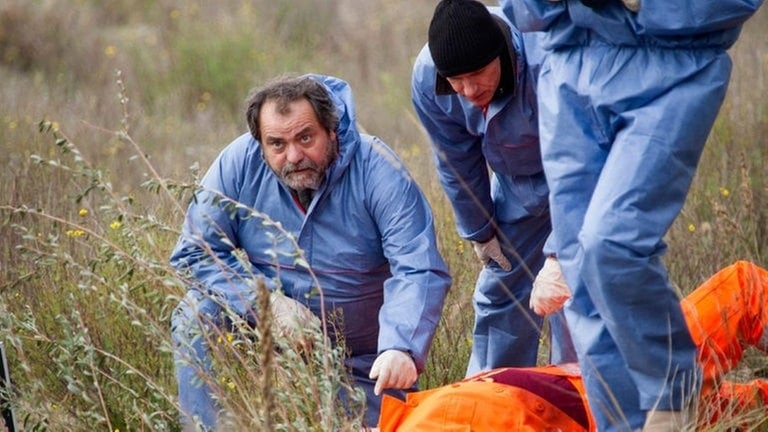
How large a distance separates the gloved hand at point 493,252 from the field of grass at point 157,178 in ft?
1.27

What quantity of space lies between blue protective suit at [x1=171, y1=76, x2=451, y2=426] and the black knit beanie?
0.63m

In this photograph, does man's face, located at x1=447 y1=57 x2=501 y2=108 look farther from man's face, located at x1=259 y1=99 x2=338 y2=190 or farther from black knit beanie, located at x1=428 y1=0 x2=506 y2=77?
man's face, located at x1=259 y1=99 x2=338 y2=190

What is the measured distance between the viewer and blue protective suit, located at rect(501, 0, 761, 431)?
141 inches

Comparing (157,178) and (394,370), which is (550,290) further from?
(157,178)

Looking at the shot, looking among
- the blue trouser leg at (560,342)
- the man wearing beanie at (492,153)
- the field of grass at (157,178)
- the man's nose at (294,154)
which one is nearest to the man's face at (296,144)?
the man's nose at (294,154)

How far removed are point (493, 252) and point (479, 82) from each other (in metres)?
1.01

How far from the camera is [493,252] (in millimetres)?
5293

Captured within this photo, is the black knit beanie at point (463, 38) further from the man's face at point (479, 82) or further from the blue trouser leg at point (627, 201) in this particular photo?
the blue trouser leg at point (627, 201)

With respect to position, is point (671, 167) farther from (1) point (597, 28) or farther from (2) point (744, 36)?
(2) point (744, 36)

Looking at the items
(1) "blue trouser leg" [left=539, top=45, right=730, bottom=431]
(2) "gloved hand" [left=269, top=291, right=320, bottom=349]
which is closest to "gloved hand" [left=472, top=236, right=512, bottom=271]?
(2) "gloved hand" [left=269, top=291, right=320, bottom=349]

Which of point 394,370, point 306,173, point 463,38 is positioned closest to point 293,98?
point 306,173

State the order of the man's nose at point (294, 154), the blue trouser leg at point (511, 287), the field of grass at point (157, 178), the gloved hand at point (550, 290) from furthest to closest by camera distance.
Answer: the blue trouser leg at point (511, 287), the man's nose at point (294, 154), the gloved hand at point (550, 290), the field of grass at point (157, 178)

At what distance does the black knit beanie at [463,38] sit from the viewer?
14.2ft

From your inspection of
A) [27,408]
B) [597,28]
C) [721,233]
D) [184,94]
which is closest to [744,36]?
[721,233]
